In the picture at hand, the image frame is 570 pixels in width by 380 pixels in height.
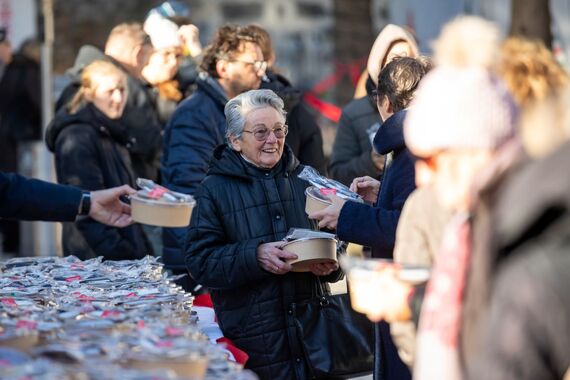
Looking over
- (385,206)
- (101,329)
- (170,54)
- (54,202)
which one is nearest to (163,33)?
(170,54)

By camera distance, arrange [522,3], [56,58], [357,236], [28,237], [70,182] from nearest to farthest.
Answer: [357,236]
[70,182]
[522,3]
[28,237]
[56,58]

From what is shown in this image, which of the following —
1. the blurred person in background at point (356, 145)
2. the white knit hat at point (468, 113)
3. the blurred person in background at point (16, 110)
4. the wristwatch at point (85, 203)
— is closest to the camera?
the white knit hat at point (468, 113)

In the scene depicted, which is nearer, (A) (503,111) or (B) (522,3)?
(A) (503,111)

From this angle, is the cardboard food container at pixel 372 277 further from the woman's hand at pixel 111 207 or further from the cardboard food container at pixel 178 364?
the woman's hand at pixel 111 207

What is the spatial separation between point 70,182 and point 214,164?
184cm

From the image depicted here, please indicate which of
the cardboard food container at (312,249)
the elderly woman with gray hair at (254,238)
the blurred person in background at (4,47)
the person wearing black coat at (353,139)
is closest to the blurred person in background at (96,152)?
the person wearing black coat at (353,139)

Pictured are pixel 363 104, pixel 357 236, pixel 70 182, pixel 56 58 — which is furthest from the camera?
pixel 56 58

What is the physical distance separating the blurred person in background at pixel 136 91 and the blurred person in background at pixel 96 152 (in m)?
0.33

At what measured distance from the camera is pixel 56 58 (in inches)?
717

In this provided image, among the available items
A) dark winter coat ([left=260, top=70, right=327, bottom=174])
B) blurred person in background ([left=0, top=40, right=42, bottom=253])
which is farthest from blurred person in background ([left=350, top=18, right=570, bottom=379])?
blurred person in background ([left=0, top=40, right=42, bottom=253])

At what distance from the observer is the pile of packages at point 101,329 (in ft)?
11.2


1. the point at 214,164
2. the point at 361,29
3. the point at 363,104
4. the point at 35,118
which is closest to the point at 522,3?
the point at 363,104

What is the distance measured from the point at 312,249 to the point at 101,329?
58.7 inches

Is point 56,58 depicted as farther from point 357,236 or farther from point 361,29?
point 357,236
